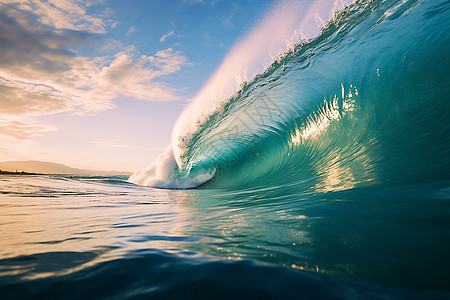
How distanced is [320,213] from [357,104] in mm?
3424

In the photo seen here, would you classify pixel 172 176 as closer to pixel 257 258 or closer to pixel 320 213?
pixel 320 213

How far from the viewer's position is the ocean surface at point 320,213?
0.82 metres

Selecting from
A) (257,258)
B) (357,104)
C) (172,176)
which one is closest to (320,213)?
(257,258)

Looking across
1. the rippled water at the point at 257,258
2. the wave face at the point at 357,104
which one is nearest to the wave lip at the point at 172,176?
the wave face at the point at 357,104

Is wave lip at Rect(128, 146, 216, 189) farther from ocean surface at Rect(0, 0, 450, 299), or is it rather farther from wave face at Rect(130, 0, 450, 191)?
ocean surface at Rect(0, 0, 450, 299)

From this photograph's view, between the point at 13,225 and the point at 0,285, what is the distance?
5.33 feet

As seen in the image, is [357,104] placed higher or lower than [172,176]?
higher

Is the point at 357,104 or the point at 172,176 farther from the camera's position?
the point at 172,176

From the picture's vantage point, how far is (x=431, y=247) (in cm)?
101

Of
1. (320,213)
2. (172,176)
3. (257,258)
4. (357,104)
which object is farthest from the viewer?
(172,176)

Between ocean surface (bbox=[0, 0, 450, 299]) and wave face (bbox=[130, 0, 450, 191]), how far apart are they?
0.02m

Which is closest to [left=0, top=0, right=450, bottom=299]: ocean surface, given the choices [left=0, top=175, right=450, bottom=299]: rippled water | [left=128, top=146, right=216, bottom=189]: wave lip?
[left=0, top=175, right=450, bottom=299]: rippled water

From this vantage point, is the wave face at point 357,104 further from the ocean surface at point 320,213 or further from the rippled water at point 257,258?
the rippled water at point 257,258

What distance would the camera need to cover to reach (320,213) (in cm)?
187
